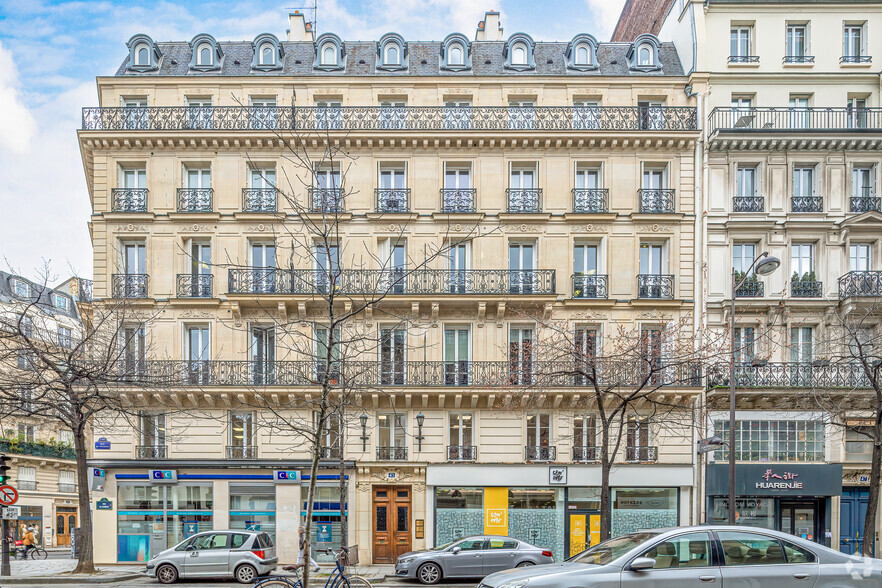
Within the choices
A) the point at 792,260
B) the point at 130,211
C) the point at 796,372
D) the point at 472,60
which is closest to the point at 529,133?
the point at 472,60

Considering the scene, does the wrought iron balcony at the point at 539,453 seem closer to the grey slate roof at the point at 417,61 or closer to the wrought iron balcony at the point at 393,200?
the wrought iron balcony at the point at 393,200

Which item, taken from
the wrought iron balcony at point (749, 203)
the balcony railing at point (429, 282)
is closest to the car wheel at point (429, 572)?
the balcony railing at point (429, 282)

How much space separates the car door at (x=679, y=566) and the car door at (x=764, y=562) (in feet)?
0.58

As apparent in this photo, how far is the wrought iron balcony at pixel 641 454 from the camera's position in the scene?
79.3 ft

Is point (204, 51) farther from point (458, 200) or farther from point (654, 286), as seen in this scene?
point (654, 286)

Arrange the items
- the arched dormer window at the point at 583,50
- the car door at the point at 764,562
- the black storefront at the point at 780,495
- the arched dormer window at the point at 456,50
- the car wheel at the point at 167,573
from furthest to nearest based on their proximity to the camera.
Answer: the arched dormer window at the point at 583,50, the arched dormer window at the point at 456,50, the black storefront at the point at 780,495, the car wheel at the point at 167,573, the car door at the point at 764,562

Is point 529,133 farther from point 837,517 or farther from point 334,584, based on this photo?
point 334,584

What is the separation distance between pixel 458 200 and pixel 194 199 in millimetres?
9224

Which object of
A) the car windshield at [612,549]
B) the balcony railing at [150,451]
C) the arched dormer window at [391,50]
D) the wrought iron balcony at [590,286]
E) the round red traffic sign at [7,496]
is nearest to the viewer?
the car windshield at [612,549]

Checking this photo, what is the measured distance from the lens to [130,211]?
24.8 m

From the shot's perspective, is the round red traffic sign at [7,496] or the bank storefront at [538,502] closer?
the round red traffic sign at [7,496]

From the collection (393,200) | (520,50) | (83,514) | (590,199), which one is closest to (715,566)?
(83,514)

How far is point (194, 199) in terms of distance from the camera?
2495cm

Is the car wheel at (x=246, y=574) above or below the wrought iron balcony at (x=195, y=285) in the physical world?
below
